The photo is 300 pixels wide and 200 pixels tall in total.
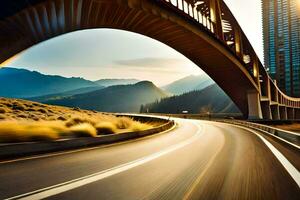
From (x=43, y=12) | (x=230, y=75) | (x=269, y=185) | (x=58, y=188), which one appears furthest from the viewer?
(x=230, y=75)

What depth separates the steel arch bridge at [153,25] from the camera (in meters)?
17.1

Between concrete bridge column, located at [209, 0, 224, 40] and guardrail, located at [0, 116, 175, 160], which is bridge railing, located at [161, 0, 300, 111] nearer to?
concrete bridge column, located at [209, 0, 224, 40]

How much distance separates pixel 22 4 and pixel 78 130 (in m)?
6.14

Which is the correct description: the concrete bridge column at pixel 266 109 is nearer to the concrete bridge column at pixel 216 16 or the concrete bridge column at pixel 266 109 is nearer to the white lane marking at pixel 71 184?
the concrete bridge column at pixel 216 16

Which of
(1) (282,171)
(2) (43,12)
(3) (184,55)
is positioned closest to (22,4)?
(2) (43,12)

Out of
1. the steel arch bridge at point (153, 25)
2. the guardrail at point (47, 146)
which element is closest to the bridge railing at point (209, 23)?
the steel arch bridge at point (153, 25)

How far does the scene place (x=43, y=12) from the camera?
17.4m

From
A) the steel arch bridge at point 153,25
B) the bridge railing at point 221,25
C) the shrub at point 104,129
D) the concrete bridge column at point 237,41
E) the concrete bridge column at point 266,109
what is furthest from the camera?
the concrete bridge column at point 266,109

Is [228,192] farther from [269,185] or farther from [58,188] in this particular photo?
[58,188]

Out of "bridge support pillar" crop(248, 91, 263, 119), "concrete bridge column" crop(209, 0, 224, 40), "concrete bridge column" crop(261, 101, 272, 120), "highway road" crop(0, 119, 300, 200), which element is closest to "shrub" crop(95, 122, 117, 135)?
Result: "highway road" crop(0, 119, 300, 200)

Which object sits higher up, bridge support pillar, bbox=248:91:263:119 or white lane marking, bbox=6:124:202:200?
bridge support pillar, bbox=248:91:263:119

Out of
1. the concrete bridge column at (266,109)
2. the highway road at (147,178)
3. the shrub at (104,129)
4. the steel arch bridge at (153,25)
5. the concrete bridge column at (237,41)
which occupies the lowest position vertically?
the highway road at (147,178)

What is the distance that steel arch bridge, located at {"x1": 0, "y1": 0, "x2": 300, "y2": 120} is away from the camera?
1714 centimetres

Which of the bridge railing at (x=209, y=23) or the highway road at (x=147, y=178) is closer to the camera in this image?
the highway road at (x=147, y=178)
